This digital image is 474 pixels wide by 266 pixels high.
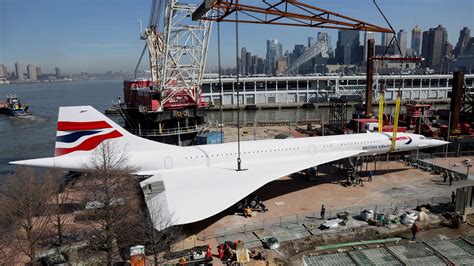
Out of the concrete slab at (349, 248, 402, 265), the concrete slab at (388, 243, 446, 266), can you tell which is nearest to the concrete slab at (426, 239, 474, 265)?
the concrete slab at (388, 243, 446, 266)

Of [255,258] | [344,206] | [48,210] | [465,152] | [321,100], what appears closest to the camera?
[255,258]

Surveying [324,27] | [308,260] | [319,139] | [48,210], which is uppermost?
[324,27]

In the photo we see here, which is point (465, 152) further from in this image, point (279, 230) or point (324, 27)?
point (279, 230)

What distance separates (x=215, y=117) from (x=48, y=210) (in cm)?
7543

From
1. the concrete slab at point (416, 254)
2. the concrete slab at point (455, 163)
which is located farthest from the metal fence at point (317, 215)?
the concrete slab at point (455, 163)

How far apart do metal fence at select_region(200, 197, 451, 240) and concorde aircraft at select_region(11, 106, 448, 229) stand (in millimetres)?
2177

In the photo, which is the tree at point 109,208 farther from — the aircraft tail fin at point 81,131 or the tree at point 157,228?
the aircraft tail fin at point 81,131

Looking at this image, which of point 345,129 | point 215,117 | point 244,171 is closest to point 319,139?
point 244,171

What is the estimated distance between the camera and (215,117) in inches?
3740

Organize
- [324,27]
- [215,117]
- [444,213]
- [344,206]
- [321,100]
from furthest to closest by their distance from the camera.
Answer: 1. [321,100]
2. [215,117]
3. [324,27]
4. [344,206]
5. [444,213]

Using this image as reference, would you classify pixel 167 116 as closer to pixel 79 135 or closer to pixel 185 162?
pixel 185 162

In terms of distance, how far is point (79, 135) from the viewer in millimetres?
24016

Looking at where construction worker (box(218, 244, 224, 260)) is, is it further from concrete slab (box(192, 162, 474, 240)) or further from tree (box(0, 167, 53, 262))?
tree (box(0, 167, 53, 262))

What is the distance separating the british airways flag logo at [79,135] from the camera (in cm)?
2384
